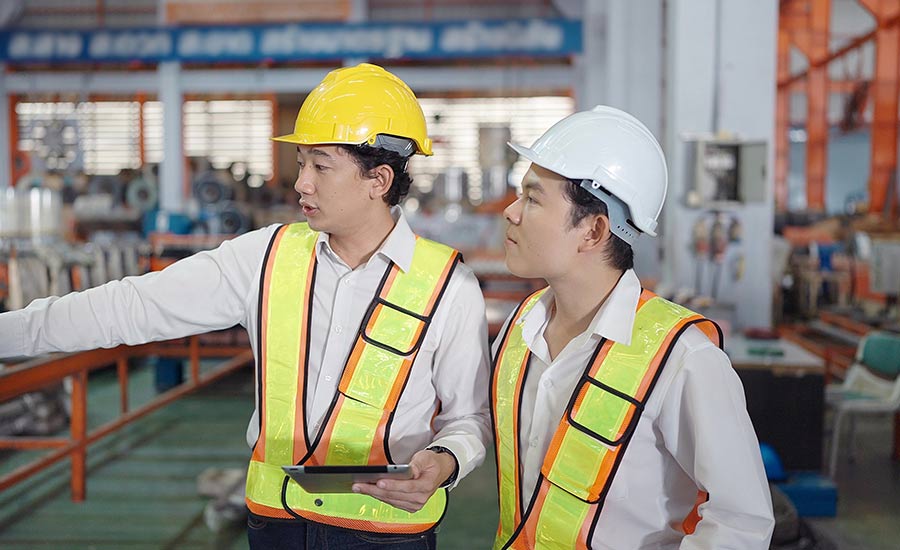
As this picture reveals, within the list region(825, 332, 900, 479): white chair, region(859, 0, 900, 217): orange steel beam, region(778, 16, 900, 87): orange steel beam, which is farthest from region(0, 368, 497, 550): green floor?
region(778, 16, 900, 87): orange steel beam

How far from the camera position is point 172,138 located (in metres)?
12.2

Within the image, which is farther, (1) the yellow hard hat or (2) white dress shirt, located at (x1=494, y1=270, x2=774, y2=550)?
(1) the yellow hard hat

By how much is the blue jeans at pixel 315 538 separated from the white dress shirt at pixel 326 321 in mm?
191

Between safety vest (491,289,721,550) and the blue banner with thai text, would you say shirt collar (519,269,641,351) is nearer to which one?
safety vest (491,289,721,550)

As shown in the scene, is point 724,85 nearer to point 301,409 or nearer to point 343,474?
point 301,409

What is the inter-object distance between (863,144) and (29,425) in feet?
98.8

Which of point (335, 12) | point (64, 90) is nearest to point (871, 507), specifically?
point (335, 12)

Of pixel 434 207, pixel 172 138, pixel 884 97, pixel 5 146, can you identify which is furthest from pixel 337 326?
pixel 5 146

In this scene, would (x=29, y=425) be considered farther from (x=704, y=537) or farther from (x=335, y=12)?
(x=335, y=12)

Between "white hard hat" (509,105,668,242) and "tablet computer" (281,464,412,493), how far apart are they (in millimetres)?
690

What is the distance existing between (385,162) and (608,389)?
2.67ft

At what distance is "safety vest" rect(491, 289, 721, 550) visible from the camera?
63.2 inches

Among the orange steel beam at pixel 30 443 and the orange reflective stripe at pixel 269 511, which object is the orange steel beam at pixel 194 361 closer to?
the orange steel beam at pixel 30 443

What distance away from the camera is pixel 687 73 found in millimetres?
5984
